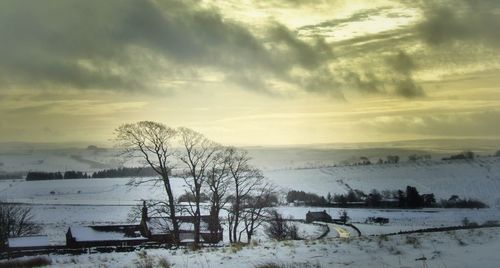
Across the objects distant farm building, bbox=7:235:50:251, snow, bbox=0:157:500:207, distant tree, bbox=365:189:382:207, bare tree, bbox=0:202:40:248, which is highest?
snow, bbox=0:157:500:207

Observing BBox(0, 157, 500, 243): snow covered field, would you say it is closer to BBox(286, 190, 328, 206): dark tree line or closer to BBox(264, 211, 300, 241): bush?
BBox(286, 190, 328, 206): dark tree line

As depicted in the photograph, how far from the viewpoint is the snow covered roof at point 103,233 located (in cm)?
5331

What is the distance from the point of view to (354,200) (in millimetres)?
106562

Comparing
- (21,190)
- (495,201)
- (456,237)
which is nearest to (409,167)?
(495,201)

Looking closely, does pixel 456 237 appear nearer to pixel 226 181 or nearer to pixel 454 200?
pixel 226 181

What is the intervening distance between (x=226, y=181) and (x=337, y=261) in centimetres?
2978

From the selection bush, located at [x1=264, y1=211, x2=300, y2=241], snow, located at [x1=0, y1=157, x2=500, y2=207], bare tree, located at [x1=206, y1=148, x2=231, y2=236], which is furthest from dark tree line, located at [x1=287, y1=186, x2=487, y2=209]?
bare tree, located at [x1=206, y1=148, x2=231, y2=236]

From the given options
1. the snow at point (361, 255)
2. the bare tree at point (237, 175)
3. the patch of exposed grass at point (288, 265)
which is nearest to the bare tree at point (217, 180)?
the bare tree at point (237, 175)

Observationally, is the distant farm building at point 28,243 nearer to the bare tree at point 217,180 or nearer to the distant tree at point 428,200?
the bare tree at point 217,180

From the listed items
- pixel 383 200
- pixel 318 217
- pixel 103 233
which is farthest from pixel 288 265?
pixel 383 200

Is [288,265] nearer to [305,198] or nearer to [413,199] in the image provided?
[413,199]

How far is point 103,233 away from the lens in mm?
54438

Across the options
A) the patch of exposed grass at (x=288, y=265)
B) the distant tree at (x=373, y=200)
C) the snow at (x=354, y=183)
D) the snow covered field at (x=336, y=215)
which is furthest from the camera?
the distant tree at (x=373, y=200)

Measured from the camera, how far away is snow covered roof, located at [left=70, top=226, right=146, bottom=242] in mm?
53312
